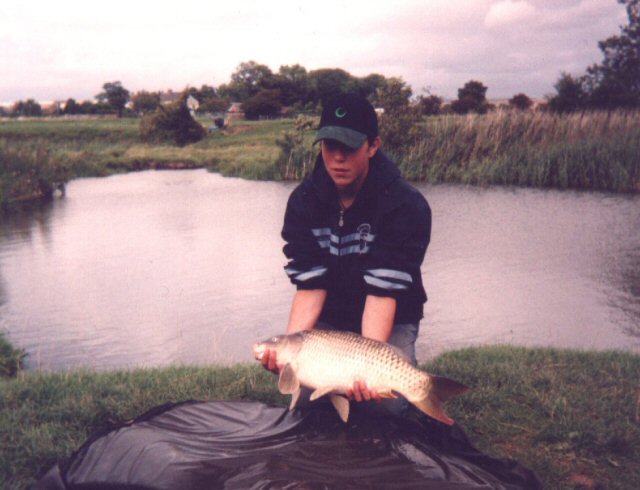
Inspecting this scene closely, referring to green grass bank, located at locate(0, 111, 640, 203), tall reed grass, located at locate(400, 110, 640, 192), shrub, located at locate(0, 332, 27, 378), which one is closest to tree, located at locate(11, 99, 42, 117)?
green grass bank, located at locate(0, 111, 640, 203)

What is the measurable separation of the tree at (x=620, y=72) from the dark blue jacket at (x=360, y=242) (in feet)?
92.1

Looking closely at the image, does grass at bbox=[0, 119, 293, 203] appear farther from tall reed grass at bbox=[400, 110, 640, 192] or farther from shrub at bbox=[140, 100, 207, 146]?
tall reed grass at bbox=[400, 110, 640, 192]

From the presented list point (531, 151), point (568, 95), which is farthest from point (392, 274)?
point (568, 95)

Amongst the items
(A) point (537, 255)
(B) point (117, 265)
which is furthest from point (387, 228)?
(B) point (117, 265)

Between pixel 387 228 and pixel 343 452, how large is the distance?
1.03 m

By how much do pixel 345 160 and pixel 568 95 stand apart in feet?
94.6

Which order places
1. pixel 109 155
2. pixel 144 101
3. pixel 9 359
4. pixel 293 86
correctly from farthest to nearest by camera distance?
1. pixel 144 101
2. pixel 293 86
3. pixel 109 155
4. pixel 9 359

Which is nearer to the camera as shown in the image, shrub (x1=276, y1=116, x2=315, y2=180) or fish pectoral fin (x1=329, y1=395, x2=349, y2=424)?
fish pectoral fin (x1=329, y1=395, x2=349, y2=424)

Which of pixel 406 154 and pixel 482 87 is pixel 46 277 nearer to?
pixel 406 154

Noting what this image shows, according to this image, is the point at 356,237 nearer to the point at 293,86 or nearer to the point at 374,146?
the point at 374,146

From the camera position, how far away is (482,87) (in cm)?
5662

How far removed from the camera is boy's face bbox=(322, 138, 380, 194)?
2834 mm

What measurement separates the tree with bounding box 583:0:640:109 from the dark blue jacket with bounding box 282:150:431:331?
92.1ft

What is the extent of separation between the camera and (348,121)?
2.81 m
